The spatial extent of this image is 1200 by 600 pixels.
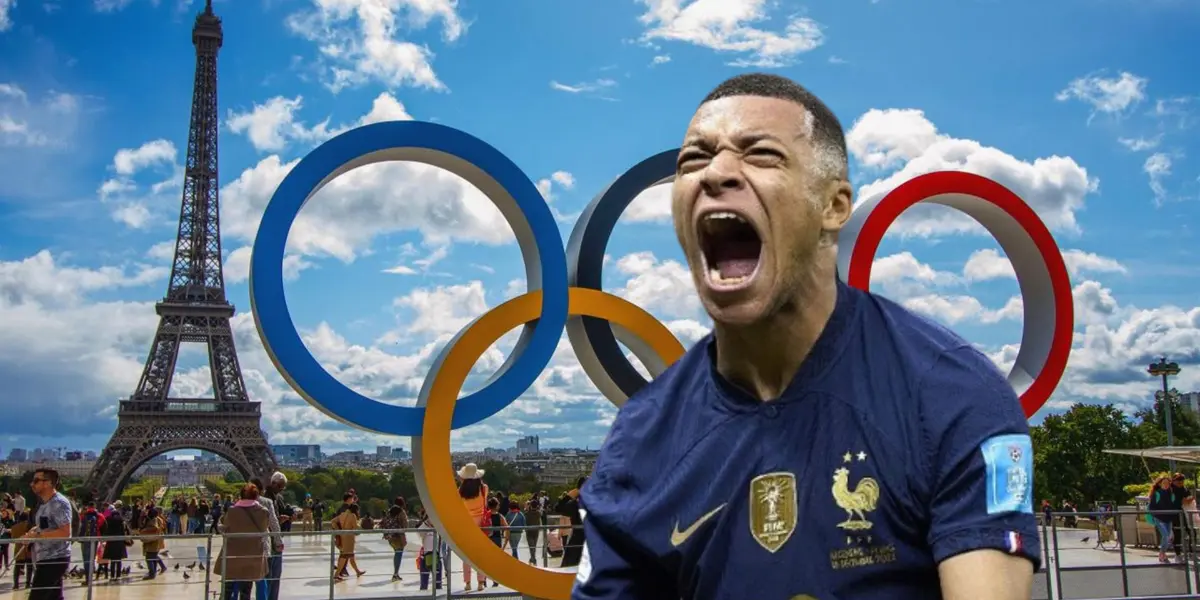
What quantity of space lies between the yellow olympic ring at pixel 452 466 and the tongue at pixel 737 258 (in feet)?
24.0

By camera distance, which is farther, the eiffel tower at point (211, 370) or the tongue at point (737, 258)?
the eiffel tower at point (211, 370)

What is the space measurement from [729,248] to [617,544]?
0.59m

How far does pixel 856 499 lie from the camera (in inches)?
68.6

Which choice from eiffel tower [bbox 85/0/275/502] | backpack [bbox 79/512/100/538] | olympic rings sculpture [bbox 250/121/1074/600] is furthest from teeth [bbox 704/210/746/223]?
eiffel tower [bbox 85/0/275/502]

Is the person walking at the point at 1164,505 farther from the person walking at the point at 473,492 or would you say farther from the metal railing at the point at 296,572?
the person walking at the point at 473,492

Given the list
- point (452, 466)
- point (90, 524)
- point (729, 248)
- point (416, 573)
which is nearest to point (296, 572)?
point (90, 524)

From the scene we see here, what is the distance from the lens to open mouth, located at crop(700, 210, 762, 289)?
1.84 meters

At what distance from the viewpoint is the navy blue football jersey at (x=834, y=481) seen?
5.60 ft

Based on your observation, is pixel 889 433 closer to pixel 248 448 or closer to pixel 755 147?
pixel 755 147

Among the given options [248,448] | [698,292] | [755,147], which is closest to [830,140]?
[755,147]

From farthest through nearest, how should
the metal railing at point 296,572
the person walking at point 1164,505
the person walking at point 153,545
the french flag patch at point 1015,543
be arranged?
the person walking at point 153,545
the person walking at point 1164,505
the metal railing at point 296,572
the french flag patch at point 1015,543

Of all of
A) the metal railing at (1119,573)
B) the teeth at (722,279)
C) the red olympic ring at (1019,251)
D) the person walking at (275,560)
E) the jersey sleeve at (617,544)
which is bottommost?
the metal railing at (1119,573)

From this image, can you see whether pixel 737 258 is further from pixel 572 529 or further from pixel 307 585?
pixel 307 585

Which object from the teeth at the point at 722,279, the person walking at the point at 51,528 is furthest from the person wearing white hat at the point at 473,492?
the teeth at the point at 722,279
